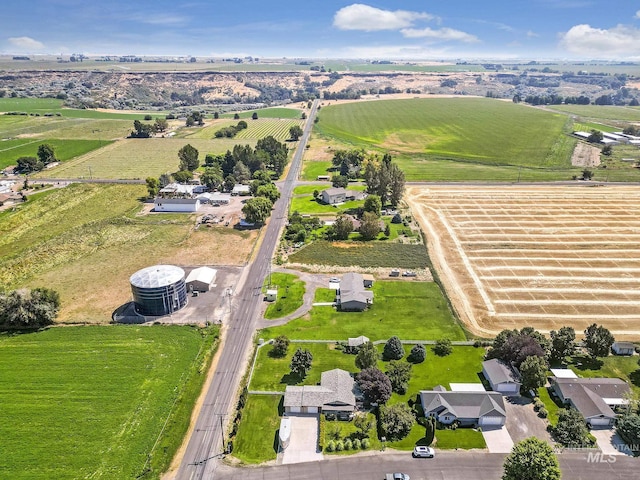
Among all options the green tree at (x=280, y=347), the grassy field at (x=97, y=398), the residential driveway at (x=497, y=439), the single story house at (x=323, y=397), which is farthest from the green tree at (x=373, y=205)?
the residential driveway at (x=497, y=439)

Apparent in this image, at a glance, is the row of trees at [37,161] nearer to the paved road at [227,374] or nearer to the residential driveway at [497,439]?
the paved road at [227,374]

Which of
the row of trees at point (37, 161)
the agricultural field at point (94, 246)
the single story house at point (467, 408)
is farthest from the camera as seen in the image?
the row of trees at point (37, 161)

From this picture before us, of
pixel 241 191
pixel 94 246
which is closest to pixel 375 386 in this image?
pixel 94 246

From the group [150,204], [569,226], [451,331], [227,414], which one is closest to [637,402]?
[451,331]

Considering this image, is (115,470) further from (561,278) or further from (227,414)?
(561,278)

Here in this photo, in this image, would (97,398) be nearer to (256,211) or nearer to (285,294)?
(285,294)

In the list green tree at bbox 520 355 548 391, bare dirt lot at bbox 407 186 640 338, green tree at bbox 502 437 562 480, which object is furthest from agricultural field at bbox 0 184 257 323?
green tree at bbox 502 437 562 480
